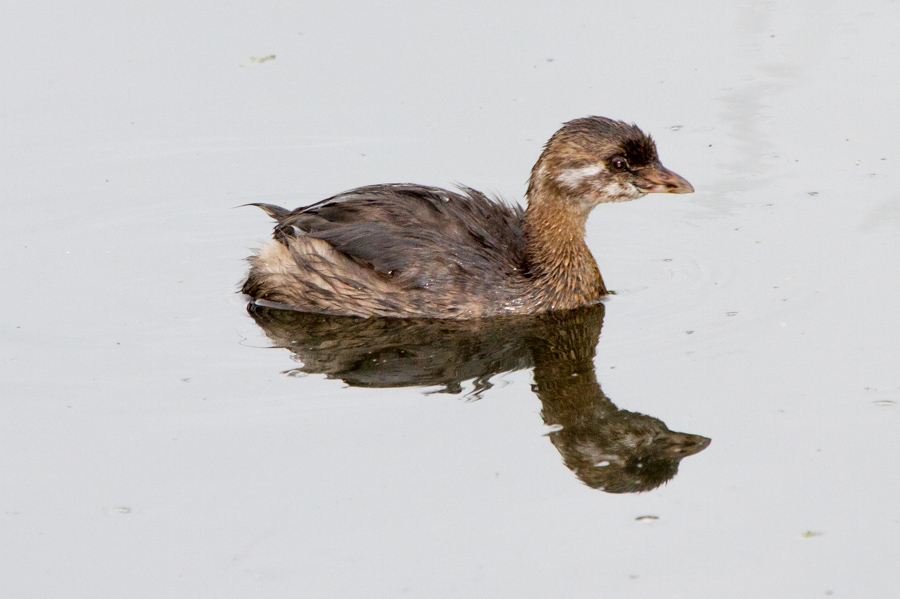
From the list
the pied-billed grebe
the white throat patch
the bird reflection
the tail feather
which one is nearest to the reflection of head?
the bird reflection

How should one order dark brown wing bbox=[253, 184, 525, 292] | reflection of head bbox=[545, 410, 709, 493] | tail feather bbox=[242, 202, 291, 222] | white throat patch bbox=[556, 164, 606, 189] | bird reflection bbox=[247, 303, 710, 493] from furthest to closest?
tail feather bbox=[242, 202, 291, 222], white throat patch bbox=[556, 164, 606, 189], dark brown wing bbox=[253, 184, 525, 292], bird reflection bbox=[247, 303, 710, 493], reflection of head bbox=[545, 410, 709, 493]

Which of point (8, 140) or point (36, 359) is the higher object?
point (8, 140)

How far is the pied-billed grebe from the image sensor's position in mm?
8508

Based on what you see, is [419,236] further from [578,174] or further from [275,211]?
[275,211]

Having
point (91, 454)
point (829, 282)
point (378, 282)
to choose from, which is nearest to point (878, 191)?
point (829, 282)

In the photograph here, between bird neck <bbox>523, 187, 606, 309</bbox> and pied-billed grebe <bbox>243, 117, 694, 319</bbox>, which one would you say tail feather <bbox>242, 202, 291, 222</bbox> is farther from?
bird neck <bbox>523, 187, 606, 309</bbox>

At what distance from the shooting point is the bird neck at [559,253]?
8.77 m

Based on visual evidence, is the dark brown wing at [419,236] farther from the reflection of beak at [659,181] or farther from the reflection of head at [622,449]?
the reflection of head at [622,449]

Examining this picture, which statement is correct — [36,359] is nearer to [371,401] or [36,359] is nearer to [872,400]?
[371,401]

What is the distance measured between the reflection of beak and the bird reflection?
86 cm

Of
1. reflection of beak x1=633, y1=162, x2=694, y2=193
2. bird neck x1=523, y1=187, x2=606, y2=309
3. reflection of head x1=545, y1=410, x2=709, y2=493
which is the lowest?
reflection of head x1=545, y1=410, x2=709, y2=493

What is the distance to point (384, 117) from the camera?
11.2 metres

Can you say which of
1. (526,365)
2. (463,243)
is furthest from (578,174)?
(526,365)

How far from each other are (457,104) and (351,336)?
3552mm
